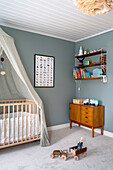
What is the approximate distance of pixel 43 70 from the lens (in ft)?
13.0

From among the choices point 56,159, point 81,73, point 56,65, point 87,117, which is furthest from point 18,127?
point 81,73

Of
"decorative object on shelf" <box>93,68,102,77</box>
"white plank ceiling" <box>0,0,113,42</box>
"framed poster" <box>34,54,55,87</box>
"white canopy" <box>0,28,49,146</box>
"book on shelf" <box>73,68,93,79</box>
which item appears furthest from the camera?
"book on shelf" <box>73,68,93,79</box>

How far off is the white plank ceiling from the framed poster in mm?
678

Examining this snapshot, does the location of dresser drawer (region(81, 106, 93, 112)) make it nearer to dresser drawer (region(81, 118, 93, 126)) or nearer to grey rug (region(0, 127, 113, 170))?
dresser drawer (region(81, 118, 93, 126))

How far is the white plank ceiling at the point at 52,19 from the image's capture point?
8.34 ft

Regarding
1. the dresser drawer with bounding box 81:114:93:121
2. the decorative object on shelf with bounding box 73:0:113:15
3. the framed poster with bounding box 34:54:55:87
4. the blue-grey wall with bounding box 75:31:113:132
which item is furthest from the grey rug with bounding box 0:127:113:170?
the decorative object on shelf with bounding box 73:0:113:15

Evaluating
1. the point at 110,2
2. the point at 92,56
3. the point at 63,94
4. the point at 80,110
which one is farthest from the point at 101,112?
the point at 110,2

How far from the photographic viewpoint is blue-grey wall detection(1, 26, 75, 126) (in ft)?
12.0

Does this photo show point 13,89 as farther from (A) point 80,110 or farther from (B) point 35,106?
(A) point 80,110

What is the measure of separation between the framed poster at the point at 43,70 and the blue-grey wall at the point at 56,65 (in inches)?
4.2

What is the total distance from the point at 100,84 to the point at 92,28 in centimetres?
142

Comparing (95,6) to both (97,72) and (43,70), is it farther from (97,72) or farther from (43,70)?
(43,70)

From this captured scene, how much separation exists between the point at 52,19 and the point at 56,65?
139 centimetres

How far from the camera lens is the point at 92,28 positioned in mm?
3559
